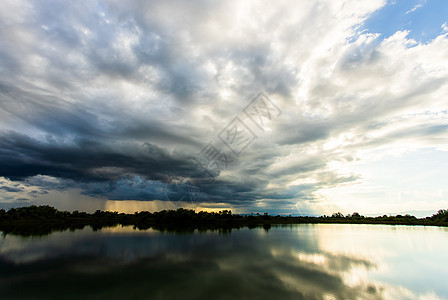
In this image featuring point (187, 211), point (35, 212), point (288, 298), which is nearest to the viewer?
point (288, 298)

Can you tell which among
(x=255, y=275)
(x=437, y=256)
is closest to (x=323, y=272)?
(x=255, y=275)

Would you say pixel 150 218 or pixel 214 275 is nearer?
pixel 214 275

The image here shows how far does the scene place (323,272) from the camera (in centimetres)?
2555

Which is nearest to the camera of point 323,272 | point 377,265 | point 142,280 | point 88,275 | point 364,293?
point 364,293

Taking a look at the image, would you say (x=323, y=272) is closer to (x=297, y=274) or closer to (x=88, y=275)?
(x=297, y=274)

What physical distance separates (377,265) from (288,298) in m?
22.1

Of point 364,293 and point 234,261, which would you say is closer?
point 364,293

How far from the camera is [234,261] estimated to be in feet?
102

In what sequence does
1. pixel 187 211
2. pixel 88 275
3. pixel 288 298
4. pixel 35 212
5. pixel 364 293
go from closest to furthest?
pixel 288 298, pixel 364 293, pixel 88 275, pixel 35 212, pixel 187 211

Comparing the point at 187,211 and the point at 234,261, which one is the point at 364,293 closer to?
the point at 234,261

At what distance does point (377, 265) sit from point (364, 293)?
15.3 metres

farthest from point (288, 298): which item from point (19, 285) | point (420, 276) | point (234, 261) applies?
point (19, 285)

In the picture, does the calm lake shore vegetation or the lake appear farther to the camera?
the calm lake shore vegetation

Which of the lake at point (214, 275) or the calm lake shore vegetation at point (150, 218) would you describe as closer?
the lake at point (214, 275)
